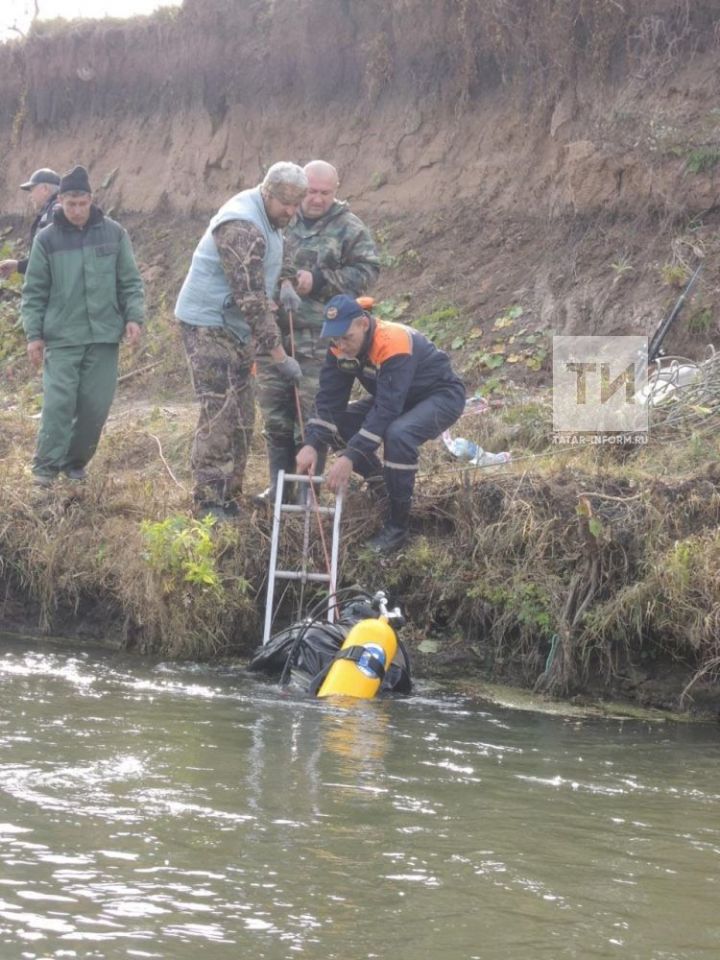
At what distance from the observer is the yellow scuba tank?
6.86 metres

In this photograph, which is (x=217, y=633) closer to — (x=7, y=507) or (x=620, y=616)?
(x=7, y=507)

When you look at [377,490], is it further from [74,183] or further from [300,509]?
[74,183]

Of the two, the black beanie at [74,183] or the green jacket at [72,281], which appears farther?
the green jacket at [72,281]

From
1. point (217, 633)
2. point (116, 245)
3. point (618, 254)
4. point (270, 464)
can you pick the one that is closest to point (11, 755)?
point (217, 633)

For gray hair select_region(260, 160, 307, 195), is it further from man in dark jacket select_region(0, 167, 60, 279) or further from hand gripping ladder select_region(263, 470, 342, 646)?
man in dark jacket select_region(0, 167, 60, 279)

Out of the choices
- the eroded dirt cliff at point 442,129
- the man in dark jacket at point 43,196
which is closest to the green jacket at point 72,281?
the man in dark jacket at point 43,196

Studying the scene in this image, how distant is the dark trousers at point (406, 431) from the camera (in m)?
7.70

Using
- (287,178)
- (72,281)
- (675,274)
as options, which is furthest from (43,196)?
(675,274)

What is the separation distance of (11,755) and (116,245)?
4086 mm

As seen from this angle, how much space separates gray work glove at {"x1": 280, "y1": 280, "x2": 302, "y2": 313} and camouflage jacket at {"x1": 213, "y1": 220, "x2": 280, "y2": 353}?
1.07ft

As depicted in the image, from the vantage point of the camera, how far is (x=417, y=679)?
7.70 metres

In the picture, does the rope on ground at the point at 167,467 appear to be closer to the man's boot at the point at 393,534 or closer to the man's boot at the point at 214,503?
the man's boot at the point at 214,503

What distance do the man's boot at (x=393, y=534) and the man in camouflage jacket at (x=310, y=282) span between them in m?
0.70

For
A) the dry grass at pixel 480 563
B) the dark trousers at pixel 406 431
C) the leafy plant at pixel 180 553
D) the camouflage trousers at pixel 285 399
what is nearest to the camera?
the dry grass at pixel 480 563
